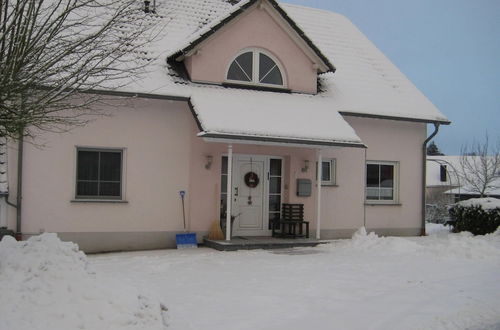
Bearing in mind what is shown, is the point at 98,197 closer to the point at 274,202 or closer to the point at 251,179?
the point at 251,179

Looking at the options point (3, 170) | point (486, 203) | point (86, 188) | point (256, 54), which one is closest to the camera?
point (3, 170)

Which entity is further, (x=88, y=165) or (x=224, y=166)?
(x=224, y=166)

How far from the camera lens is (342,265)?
1057cm

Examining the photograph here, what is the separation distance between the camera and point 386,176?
16.3m

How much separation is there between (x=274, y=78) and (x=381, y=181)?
181 inches

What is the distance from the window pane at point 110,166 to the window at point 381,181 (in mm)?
7262

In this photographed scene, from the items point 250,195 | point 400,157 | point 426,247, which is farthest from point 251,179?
point 400,157

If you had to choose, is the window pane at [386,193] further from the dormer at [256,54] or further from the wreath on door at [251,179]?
the wreath on door at [251,179]

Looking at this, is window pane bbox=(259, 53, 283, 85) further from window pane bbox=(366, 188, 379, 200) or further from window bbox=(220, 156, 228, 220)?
window pane bbox=(366, 188, 379, 200)

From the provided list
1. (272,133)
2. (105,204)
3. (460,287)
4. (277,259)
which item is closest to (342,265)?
(277,259)

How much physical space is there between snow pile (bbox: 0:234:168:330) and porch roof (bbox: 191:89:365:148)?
5712 mm

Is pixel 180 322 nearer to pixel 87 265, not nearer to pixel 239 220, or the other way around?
pixel 87 265

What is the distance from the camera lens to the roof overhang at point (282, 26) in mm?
13289

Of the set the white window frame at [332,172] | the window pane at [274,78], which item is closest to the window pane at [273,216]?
the white window frame at [332,172]
